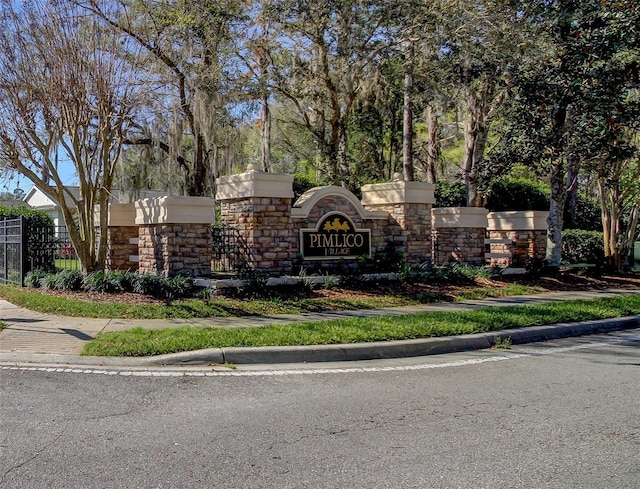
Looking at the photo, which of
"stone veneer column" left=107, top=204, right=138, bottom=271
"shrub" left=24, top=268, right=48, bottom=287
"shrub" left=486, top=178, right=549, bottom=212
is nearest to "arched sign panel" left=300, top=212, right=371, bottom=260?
"stone veneer column" left=107, top=204, right=138, bottom=271

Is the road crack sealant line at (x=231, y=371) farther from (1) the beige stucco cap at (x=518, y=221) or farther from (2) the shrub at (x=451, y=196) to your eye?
(2) the shrub at (x=451, y=196)

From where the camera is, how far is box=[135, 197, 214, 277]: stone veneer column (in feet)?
42.5

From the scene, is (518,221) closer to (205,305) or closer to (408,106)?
(408,106)

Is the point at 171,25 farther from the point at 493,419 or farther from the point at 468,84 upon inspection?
the point at 493,419

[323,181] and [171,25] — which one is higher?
[171,25]

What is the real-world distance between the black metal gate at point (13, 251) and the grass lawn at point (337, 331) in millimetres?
7536

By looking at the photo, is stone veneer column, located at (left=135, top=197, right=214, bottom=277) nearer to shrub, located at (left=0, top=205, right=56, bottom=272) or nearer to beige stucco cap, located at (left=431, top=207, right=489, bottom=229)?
shrub, located at (left=0, top=205, right=56, bottom=272)

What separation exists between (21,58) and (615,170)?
53.9 ft

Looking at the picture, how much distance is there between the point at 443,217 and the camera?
1717 cm

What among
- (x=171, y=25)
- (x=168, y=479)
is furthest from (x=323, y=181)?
(x=168, y=479)

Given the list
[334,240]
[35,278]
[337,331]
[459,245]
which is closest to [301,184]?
[459,245]

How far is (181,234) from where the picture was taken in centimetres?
1309

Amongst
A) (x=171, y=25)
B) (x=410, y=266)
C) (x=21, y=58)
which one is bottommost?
(x=410, y=266)

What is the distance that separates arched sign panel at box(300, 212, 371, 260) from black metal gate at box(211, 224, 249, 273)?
4.69 ft
